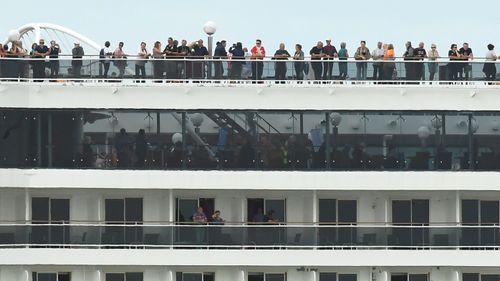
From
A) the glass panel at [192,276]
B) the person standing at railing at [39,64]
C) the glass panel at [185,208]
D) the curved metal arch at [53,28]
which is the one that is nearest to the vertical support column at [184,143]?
the glass panel at [185,208]

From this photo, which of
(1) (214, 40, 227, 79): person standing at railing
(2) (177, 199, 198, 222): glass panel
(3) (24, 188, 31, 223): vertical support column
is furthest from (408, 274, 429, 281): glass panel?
(3) (24, 188, 31, 223): vertical support column

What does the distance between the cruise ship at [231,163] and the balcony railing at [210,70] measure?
0.06 metres

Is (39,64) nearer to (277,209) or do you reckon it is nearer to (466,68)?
(277,209)

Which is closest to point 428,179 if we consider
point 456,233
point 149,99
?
point 456,233

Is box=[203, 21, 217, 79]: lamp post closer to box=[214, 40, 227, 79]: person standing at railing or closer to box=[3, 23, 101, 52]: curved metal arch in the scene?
box=[214, 40, 227, 79]: person standing at railing

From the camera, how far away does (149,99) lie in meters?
52.6

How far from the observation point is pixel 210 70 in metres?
53.2

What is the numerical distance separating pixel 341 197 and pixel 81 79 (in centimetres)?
931

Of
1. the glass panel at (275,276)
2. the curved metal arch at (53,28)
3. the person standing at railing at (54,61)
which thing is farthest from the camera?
the curved metal arch at (53,28)

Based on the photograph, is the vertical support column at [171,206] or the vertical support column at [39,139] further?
the vertical support column at [171,206]

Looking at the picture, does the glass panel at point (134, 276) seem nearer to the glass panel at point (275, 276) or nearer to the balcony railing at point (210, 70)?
the glass panel at point (275, 276)

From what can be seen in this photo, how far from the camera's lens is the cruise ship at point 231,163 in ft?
172

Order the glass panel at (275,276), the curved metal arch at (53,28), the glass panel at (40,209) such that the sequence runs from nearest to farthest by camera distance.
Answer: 1. the glass panel at (275,276)
2. the glass panel at (40,209)
3. the curved metal arch at (53,28)

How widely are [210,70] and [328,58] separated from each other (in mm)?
3861
